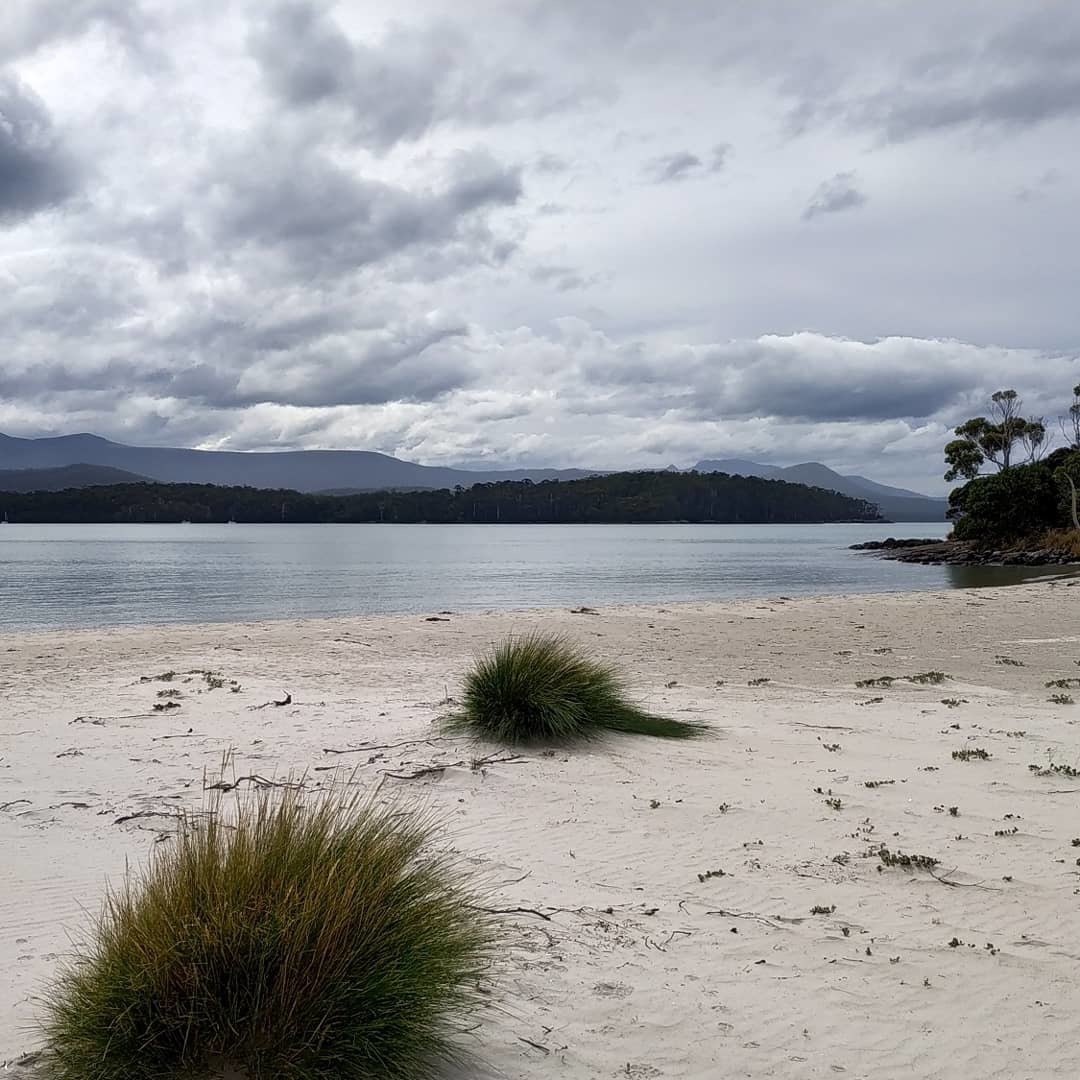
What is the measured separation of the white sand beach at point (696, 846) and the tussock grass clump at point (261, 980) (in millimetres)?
395

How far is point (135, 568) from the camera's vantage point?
62688mm

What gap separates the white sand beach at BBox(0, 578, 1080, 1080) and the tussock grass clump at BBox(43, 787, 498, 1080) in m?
0.39

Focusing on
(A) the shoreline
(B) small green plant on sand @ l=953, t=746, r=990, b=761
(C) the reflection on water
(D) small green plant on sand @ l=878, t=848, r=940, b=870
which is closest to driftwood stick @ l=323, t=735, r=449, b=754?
(D) small green plant on sand @ l=878, t=848, r=940, b=870

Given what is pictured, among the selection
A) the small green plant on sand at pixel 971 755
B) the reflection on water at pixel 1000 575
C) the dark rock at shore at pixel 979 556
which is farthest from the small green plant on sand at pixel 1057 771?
the dark rock at shore at pixel 979 556

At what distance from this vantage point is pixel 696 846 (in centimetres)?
689

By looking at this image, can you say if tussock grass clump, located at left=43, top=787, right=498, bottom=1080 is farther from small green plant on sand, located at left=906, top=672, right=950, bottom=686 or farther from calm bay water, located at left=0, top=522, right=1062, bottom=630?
calm bay water, located at left=0, top=522, right=1062, bottom=630

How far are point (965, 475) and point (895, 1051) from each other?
9871 centimetres

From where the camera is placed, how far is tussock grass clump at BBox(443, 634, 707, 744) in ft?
32.6

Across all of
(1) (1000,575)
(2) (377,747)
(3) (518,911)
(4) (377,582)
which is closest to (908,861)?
(3) (518,911)

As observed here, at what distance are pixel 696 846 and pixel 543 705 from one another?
10.8 ft

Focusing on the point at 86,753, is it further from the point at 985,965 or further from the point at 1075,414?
the point at 1075,414

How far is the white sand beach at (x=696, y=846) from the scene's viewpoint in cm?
425

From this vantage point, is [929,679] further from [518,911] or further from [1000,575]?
[1000,575]

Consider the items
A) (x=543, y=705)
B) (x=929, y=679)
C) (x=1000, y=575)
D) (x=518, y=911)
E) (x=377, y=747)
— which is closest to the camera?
(x=518, y=911)
